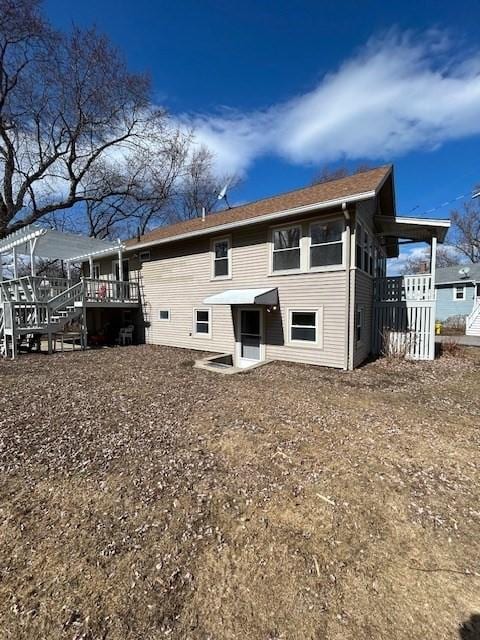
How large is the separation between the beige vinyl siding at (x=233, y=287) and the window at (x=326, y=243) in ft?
1.27

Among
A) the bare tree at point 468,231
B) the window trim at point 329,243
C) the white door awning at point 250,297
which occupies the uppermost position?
the bare tree at point 468,231

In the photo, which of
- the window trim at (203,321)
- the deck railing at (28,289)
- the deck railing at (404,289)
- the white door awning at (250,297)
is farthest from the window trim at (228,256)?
the deck railing at (28,289)

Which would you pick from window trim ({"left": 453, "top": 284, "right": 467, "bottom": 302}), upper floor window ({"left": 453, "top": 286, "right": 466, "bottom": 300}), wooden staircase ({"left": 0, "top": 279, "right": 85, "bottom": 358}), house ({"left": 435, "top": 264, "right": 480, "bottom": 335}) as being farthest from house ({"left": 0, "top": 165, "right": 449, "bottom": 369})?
upper floor window ({"left": 453, "top": 286, "right": 466, "bottom": 300})

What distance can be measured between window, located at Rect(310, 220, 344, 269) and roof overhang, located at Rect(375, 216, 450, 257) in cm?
284

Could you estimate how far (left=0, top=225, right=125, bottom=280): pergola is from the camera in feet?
38.5

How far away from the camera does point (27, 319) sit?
11445mm

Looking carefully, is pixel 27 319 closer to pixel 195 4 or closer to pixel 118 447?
pixel 118 447

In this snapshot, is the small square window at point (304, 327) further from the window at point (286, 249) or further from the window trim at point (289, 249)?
the window at point (286, 249)

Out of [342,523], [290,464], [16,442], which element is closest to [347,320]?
[290,464]

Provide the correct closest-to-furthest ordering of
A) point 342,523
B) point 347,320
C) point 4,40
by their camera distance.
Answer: point 342,523, point 347,320, point 4,40

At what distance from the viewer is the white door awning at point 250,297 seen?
8688 mm

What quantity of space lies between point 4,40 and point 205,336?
1899 centimetres

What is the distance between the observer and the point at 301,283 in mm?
8898

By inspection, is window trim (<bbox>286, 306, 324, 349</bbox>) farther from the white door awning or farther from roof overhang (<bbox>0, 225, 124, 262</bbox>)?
roof overhang (<bbox>0, 225, 124, 262</bbox>)
